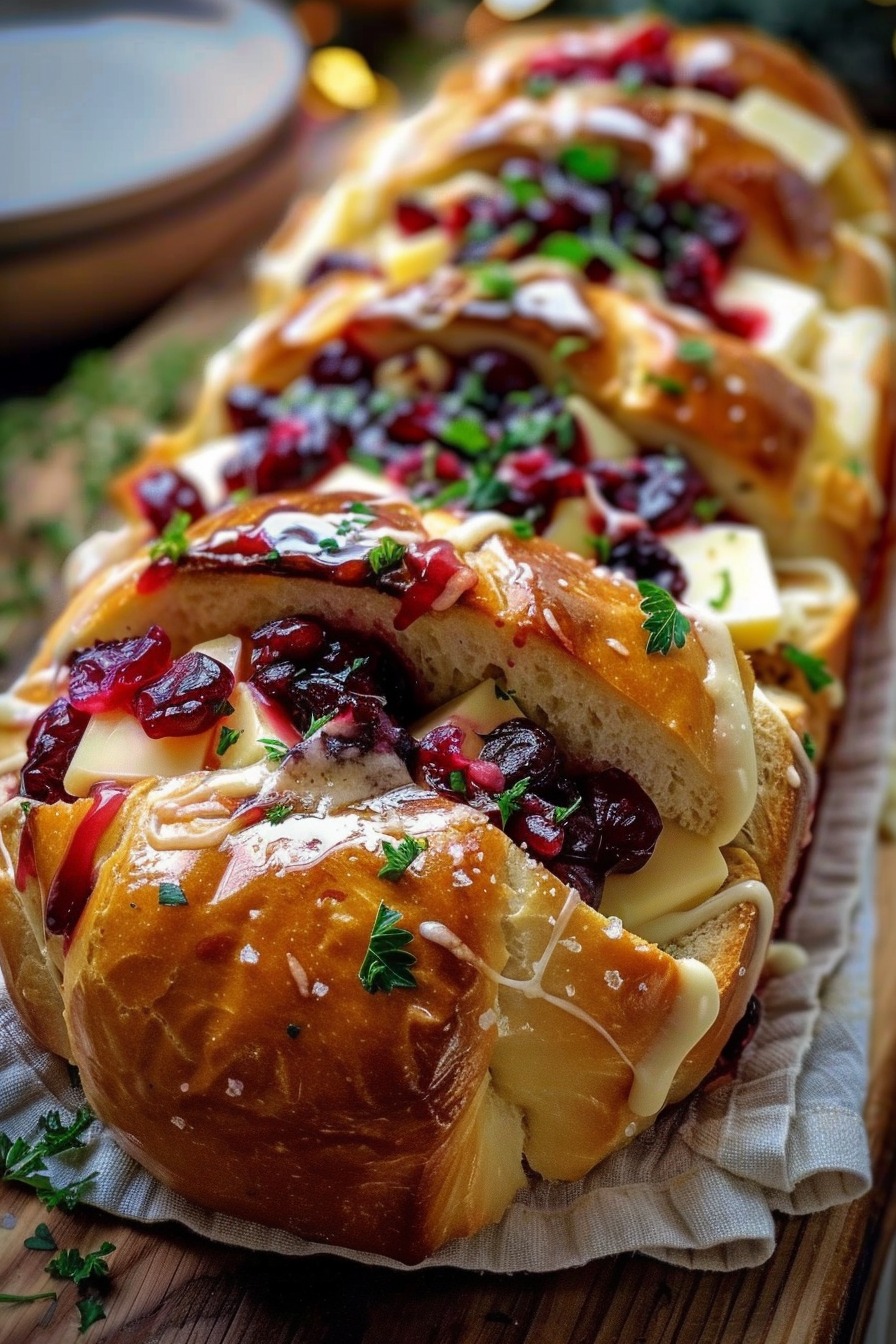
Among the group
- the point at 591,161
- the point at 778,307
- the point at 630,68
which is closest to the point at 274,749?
the point at 778,307

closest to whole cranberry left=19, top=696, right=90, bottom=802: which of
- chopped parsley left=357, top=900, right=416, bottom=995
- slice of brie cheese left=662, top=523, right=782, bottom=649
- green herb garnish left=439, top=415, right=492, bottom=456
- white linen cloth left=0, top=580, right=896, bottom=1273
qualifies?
white linen cloth left=0, top=580, right=896, bottom=1273

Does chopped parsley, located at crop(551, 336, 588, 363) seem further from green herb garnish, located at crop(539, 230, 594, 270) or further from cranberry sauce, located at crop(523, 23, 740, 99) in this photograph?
cranberry sauce, located at crop(523, 23, 740, 99)

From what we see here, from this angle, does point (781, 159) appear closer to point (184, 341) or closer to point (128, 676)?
point (184, 341)

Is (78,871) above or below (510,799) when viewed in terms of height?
below

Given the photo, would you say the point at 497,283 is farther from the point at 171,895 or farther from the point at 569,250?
the point at 171,895

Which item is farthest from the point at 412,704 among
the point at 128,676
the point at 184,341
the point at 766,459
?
the point at 184,341

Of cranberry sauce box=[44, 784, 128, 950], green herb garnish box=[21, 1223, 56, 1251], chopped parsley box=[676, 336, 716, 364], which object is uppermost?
chopped parsley box=[676, 336, 716, 364]

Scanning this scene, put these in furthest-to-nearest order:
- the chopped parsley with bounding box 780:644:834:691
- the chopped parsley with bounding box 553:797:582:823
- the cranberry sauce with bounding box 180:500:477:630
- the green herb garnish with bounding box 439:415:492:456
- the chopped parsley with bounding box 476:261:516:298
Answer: the chopped parsley with bounding box 476:261:516:298 → the green herb garnish with bounding box 439:415:492:456 → the chopped parsley with bounding box 780:644:834:691 → the cranberry sauce with bounding box 180:500:477:630 → the chopped parsley with bounding box 553:797:582:823

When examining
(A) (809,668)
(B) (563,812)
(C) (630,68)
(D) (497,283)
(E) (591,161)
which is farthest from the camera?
(C) (630,68)
